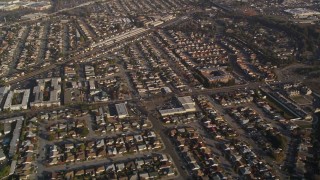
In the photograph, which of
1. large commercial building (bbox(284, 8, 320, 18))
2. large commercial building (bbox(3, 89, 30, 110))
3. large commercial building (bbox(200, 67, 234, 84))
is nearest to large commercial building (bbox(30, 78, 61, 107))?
large commercial building (bbox(3, 89, 30, 110))

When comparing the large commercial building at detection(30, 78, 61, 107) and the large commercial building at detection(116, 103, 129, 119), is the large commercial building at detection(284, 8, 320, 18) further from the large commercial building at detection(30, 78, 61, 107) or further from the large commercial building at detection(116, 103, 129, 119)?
the large commercial building at detection(30, 78, 61, 107)

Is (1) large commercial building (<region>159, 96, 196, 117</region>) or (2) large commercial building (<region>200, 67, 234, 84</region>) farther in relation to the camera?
(2) large commercial building (<region>200, 67, 234, 84</region>)

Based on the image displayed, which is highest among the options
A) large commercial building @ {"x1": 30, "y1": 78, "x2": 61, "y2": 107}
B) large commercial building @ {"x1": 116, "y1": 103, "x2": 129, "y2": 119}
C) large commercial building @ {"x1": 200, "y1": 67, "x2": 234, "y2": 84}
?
large commercial building @ {"x1": 30, "y1": 78, "x2": 61, "y2": 107}

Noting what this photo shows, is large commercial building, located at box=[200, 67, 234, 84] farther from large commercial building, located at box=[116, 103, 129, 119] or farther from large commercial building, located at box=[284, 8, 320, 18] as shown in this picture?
large commercial building, located at box=[284, 8, 320, 18]

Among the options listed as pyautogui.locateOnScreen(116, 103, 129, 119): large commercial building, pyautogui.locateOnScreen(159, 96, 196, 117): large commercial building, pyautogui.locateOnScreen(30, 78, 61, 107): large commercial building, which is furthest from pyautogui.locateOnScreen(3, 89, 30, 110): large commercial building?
pyautogui.locateOnScreen(159, 96, 196, 117): large commercial building

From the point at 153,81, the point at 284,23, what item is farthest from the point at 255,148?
the point at 284,23

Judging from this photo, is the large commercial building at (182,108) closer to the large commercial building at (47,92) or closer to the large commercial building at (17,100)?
the large commercial building at (47,92)

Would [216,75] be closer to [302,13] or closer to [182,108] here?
[182,108]

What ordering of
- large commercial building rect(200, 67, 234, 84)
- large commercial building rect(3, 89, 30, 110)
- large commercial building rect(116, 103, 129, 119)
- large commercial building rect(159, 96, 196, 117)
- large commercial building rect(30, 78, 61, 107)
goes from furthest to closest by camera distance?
large commercial building rect(200, 67, 234, 84)
large commercial building rect(30, 78, 61, 107)
large commercial building rect(3, 89, 30, 110)
large commercial building rect(159, 96, 196, 117)
large commercial building rect(116, 103, 129, 119)

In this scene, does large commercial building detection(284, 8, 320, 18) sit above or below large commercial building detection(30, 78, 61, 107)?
below

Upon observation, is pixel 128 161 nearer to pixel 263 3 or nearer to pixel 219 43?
pixel 219 43

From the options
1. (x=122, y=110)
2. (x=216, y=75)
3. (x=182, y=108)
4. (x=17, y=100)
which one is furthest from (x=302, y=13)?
(x=17, y=100)

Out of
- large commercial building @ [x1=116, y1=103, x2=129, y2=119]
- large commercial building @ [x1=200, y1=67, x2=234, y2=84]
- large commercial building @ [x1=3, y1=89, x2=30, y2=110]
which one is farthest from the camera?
large commercial building @ [x1=200, y1=67, x2=234, y2=84]
